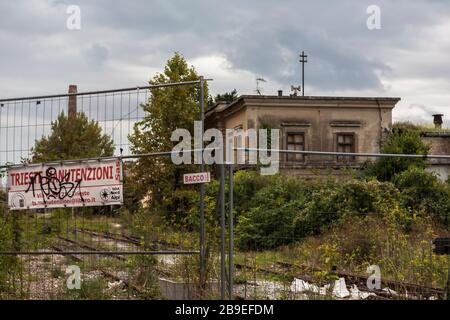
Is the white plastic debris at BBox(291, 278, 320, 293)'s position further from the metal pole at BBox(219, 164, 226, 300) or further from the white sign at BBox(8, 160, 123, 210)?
the white sign at BBox(8, 160, 123, 210)

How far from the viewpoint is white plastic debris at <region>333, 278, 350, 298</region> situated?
9.97m

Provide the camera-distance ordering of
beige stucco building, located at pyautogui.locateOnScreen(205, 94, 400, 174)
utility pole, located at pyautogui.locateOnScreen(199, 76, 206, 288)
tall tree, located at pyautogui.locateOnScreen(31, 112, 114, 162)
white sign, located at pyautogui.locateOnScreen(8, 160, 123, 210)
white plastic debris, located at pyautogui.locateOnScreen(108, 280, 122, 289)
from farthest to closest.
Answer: beige stucco building, located at pyautogui.locateOnScreen(205, 94, 400, 174) → white plastic debris, located at pyautogui.locateOnScreen(108, 280, 122, 289) → tall tree, located at pyautogui.locateOnScreen(31, 112, 114, 162) → white sign, located at pyautogui.locateOnScreen(8, 160, 123, 210) → utility pole, located at pyautogui.locateOnScreen(199, 76, 206, 288)

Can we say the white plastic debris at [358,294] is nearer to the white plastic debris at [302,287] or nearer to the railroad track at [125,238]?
the white plastic debris at [302,287]

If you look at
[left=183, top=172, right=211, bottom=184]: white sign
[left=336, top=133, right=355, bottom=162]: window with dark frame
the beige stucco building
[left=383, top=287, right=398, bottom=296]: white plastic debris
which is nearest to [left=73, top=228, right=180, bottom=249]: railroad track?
[left=183, top=172, right=211, bottom=184]: white sign

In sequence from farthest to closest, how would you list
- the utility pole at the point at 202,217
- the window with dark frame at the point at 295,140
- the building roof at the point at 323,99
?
the window with dark frame at the point at 295,140 < the building roof at the point at 323,99 < the utility pole at the point at 202,217

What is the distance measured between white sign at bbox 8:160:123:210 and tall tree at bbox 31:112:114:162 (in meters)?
0.42

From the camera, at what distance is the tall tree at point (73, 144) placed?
9.96 m

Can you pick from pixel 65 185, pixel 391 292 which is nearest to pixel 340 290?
pixel 391 292

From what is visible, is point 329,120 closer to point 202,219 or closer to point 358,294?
point 358,294

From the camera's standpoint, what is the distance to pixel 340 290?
10.1 meters

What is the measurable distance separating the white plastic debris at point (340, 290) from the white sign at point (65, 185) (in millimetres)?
3258

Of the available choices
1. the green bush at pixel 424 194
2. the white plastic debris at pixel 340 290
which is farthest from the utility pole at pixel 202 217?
the green bush at pixel 424 194

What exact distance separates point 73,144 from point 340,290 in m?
5.04
